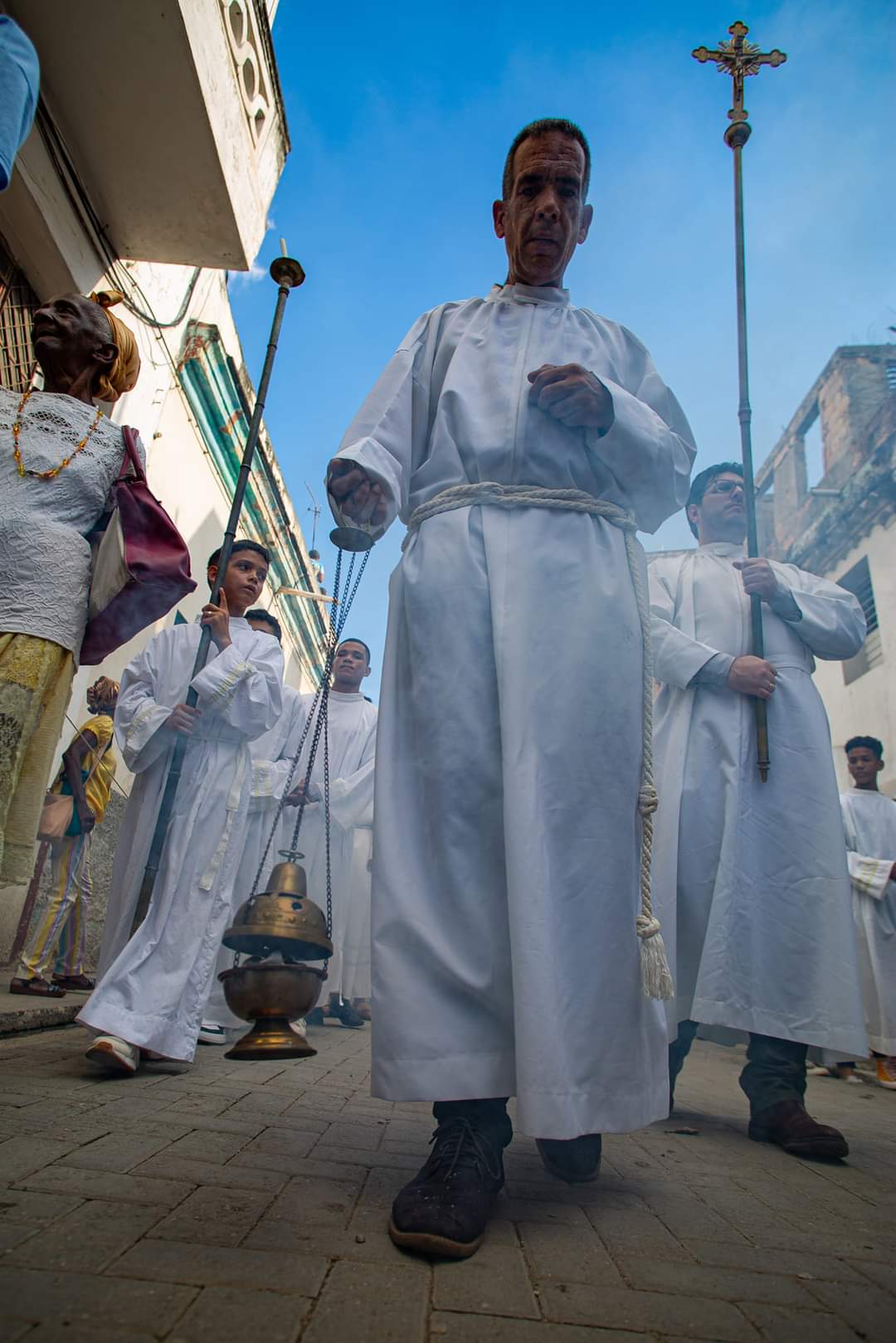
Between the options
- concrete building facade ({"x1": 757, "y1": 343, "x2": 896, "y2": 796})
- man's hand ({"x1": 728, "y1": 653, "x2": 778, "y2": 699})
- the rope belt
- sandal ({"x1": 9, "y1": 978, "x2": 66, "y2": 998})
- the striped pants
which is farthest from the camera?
concrete building facade ({"x1": 757, "y1": 343, "x2": 896, "y2": 796})

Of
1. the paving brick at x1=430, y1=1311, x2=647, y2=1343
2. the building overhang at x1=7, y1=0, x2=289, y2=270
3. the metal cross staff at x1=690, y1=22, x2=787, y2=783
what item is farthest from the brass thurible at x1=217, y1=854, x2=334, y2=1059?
the building overhang at x1=7, y1=0, x2=289, y2=270

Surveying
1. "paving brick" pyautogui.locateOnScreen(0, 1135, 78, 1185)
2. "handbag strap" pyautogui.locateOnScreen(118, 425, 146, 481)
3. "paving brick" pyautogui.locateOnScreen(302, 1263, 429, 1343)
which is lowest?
"paving brick" pyautogui.locateOnScreen(302, 1263, 429, 1343)

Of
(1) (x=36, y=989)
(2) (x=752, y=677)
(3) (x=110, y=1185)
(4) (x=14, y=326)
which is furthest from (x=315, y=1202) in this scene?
(4) (x=14, y=326)

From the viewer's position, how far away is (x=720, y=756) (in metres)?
3.08

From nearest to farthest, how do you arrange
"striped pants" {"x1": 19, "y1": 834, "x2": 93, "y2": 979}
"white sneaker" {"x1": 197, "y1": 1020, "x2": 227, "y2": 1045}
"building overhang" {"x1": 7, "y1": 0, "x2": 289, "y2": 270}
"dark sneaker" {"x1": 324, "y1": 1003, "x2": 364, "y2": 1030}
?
1. "white sneaker" {"x1": 197, "y1": 1020, "x2": 227, "y2": 1045}
2. "building overhang" {"x1": 7, "y1": 0, "x2": 289, "y2": 270}
3. "striped pants" {"x1": 19, "y1": 834, "x2": 93, "y2": 979}
4. "dark sneaker" {"x1": 324, "y1": 1003, "x2": 364, "y2": 1030}

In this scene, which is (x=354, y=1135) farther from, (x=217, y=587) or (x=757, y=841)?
(x=217, y=587)

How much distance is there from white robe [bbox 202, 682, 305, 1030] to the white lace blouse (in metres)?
2.21

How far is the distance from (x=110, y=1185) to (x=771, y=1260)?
106 cm

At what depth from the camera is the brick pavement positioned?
99 cm

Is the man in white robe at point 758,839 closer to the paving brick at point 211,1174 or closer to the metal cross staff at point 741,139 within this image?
the metal cross staff at point 741,139

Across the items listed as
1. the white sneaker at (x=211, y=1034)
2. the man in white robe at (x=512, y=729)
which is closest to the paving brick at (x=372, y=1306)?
the man in white robe at (x=512, y=729)

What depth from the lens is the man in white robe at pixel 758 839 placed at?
2.62 metres

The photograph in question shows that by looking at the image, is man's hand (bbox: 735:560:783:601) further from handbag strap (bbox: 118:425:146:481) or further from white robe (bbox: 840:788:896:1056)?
white robe (bbox: 840:788:896:1056)

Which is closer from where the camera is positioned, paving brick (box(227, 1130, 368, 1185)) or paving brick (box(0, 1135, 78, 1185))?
paving brick (box(0, 1135, 78, 1185))
